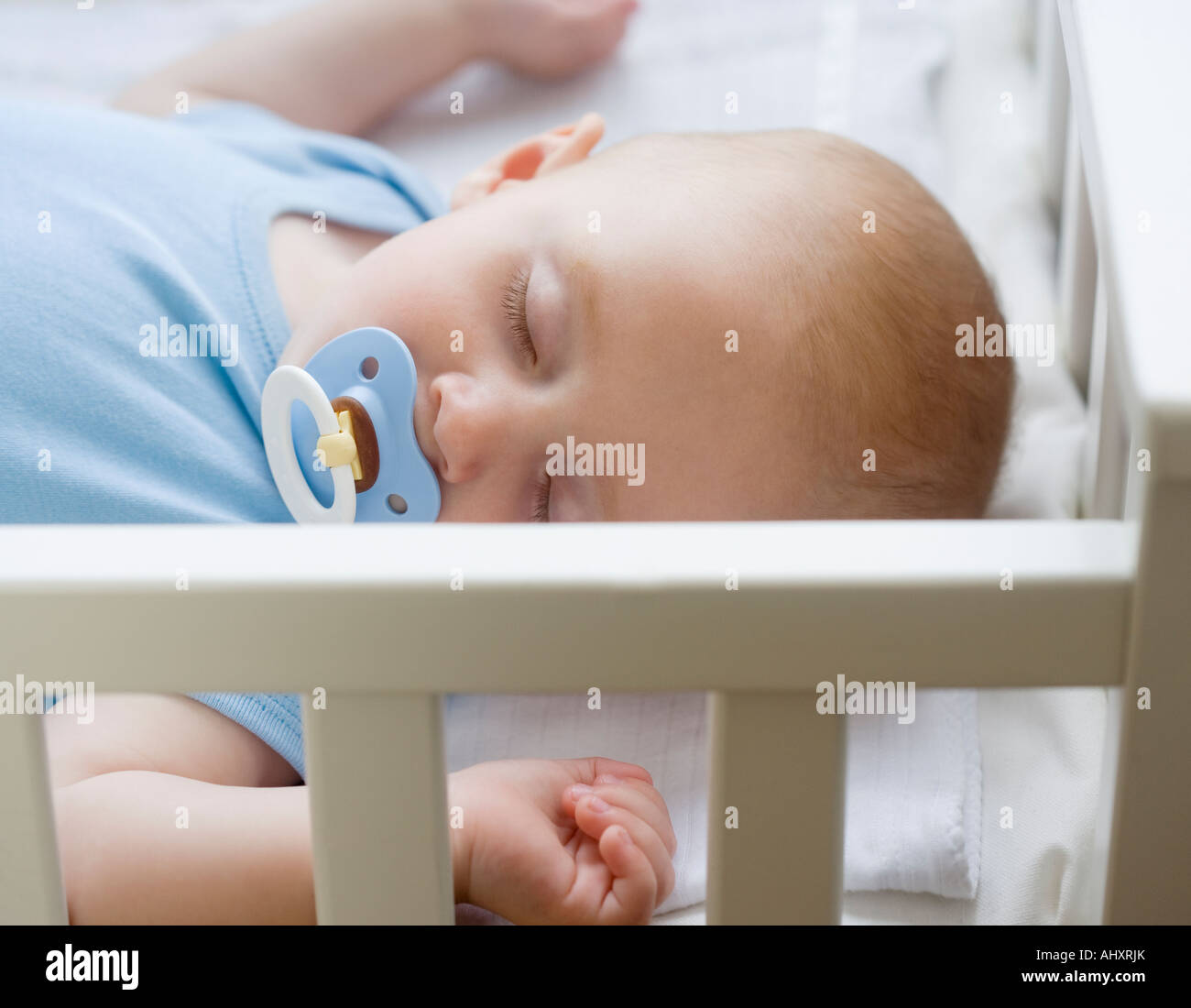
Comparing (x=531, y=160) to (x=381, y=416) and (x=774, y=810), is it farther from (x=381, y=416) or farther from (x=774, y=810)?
(x=774, y=810)

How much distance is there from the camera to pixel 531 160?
116 cm

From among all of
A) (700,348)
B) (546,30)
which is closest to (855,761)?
(700,348)

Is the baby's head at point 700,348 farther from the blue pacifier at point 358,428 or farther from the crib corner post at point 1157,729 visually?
the crib corner post at point 1157,729

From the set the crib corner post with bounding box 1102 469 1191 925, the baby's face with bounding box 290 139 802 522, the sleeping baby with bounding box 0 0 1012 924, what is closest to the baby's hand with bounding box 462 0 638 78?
the sleeping baby with bounding box 0 0 1012 924

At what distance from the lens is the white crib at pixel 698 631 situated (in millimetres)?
518

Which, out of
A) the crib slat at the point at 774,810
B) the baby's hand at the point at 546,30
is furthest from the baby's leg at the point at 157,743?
the baby's hand at the point at 546,30

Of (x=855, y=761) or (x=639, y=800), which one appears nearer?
(x=639, y=800)

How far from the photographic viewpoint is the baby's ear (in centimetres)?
112

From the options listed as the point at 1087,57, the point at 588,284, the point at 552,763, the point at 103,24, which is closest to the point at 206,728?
the point at 552,763

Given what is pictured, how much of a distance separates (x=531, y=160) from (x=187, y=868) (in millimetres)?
725

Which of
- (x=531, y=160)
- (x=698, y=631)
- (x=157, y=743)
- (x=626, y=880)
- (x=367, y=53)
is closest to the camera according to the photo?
(x=698, y=631)

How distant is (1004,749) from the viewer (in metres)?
0.90

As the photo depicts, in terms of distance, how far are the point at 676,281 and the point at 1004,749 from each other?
42 cm

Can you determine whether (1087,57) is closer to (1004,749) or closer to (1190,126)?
(1190,126)
